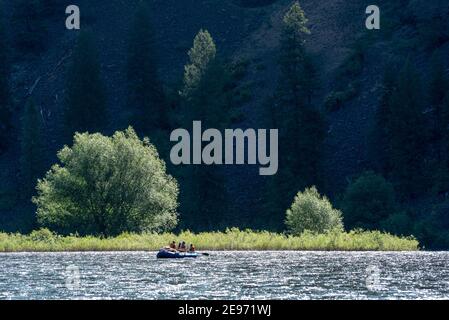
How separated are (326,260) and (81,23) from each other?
87.9 metres

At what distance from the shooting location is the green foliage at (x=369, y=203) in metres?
101

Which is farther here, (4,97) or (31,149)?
(4,97)

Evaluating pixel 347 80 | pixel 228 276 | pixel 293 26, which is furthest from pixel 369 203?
pixel 228 276

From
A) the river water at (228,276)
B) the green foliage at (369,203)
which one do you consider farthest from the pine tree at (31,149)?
the river water at (228,276)

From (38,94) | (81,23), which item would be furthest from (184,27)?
(38,94)

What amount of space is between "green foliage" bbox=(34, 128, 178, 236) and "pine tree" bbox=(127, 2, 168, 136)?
36.9m

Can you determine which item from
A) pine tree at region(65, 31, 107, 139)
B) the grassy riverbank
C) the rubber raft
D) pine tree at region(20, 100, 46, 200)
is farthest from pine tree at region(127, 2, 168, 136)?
the rubber raft

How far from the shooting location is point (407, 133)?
112375 mm

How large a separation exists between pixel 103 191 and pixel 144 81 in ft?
134

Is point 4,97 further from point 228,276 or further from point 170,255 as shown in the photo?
point 228,276

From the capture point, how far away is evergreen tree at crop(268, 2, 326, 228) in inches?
4412

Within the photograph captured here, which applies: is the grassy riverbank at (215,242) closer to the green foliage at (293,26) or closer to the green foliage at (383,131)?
the green foliage at (383,131)

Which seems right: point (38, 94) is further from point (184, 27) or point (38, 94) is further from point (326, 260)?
point (326, 260)

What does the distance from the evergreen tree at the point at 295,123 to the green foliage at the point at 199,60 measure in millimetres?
7846
